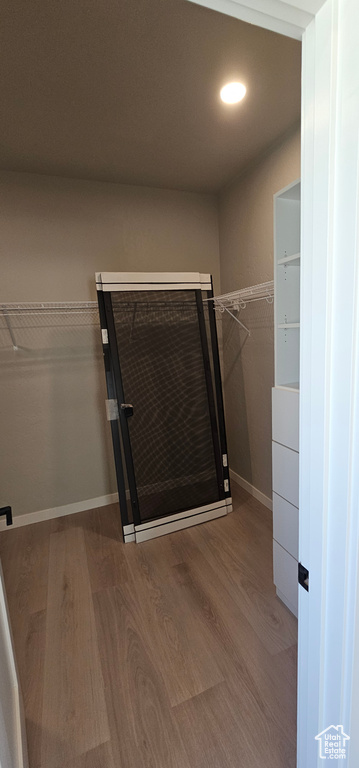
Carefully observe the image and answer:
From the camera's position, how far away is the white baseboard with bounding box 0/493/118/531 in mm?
2577

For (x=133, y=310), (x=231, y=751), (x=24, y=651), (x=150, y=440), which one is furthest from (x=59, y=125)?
(x=231, y=751)

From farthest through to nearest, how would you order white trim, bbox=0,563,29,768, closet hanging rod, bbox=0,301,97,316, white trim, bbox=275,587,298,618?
closet hanging rod, bbox=0,301,97,316 → white trim, bbox=275,587,298,618 → white trim, bbox=0,563,29,768

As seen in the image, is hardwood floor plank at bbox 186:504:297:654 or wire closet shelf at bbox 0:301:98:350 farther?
wire closet shelf at bbox 0:301:98:350

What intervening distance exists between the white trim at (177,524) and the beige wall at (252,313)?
46 centimetres

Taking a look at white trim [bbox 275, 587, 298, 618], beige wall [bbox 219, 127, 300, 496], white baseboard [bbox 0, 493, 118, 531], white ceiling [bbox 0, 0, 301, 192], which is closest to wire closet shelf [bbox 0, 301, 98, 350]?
white ceiling [bbox 0, 0, 301, 192]

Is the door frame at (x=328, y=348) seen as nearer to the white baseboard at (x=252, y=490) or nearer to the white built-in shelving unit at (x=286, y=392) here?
the white built-in shelving unit at (x=286, y=392)

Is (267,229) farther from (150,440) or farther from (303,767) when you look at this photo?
(303,767)

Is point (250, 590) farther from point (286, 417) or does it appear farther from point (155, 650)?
point (286, 417)

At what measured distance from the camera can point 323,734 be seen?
72 centimetres

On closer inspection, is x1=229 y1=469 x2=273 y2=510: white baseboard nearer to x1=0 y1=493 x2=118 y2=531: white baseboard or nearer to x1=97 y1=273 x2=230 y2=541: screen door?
x1=97 y1=273 x2=230 y2=541: screen door

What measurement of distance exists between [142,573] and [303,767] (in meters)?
1.31

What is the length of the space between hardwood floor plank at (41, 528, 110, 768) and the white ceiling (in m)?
2.65

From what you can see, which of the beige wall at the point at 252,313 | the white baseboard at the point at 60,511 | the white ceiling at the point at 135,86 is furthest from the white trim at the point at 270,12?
the white baseboard at the point at 60,511

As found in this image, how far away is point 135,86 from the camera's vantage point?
5.06 feet
